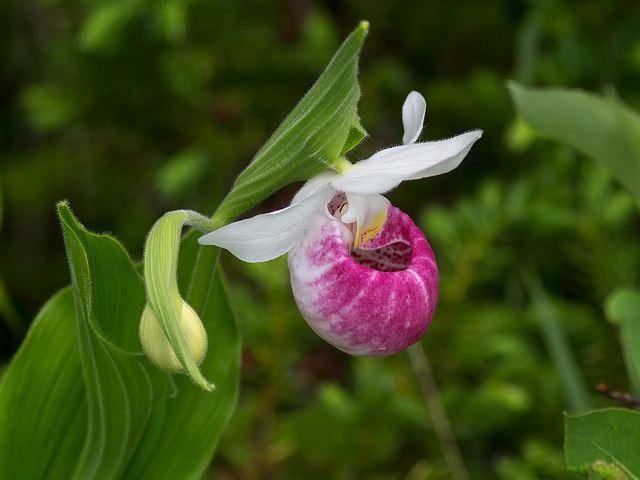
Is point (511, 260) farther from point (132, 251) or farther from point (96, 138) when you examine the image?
point (96, 138)

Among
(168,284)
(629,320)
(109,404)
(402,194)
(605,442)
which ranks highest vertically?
(168,284)

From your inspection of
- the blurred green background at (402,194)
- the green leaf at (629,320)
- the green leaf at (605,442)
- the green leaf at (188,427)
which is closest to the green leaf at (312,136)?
the green leaf at (188,427)

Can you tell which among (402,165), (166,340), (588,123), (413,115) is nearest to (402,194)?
(588,123)

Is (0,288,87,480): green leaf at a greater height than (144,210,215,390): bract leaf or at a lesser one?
lesser

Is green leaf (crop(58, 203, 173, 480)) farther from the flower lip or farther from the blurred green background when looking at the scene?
the blurred green background

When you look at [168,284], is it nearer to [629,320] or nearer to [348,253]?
[348,253]

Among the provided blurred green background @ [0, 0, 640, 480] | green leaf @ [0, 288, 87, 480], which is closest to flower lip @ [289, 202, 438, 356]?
green leaf @ [0, 288, 87, 480]

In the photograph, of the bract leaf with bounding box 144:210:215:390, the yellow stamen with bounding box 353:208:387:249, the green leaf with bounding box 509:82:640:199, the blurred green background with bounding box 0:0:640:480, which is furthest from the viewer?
the blurred green background with bounding box 0:0:640:480
